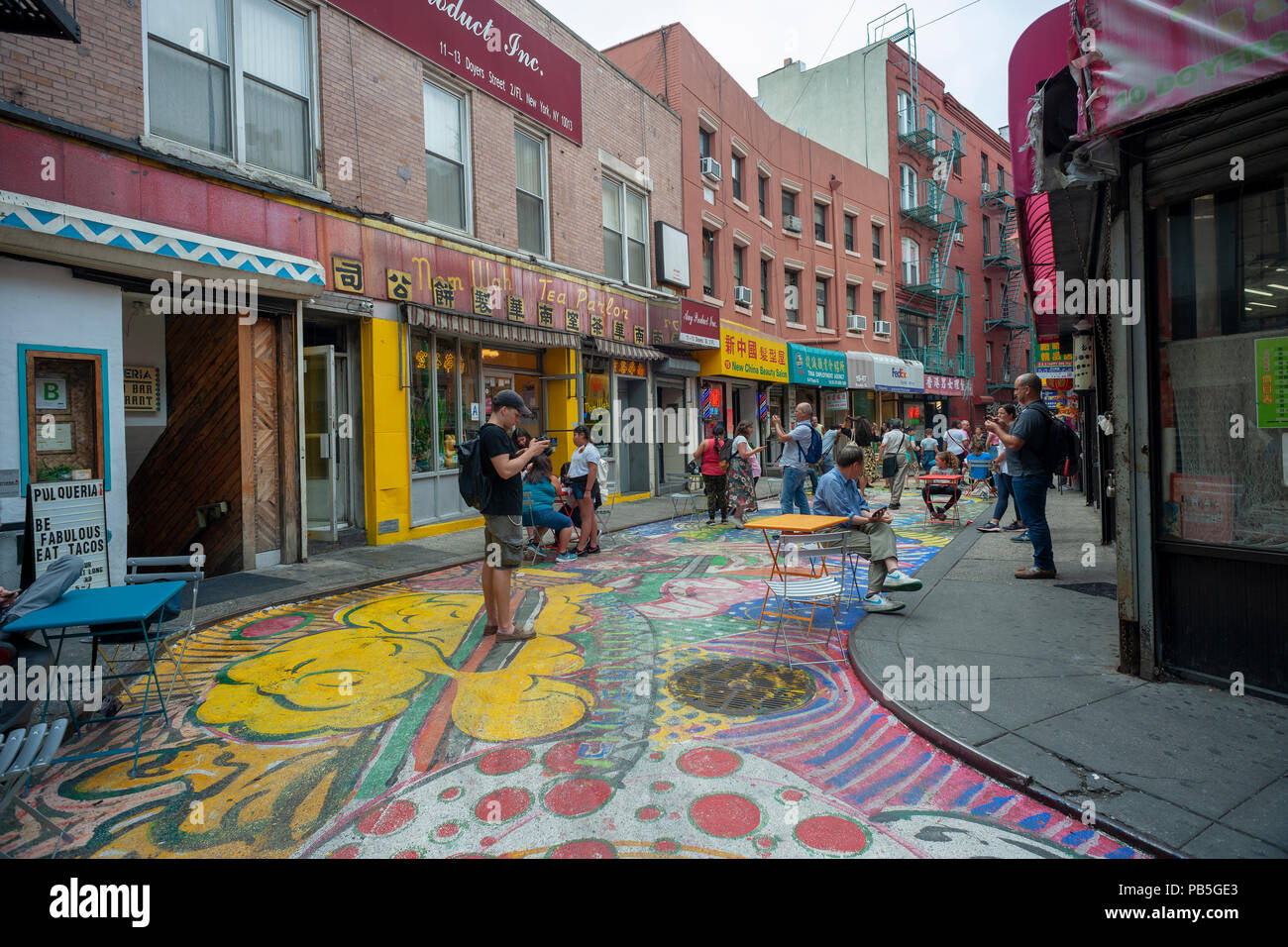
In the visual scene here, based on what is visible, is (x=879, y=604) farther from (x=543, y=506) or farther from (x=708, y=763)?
(x=543, y=506)

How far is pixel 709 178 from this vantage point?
62.4 feet

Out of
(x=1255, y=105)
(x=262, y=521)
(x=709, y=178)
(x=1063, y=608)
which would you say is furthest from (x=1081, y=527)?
(x=709, y=178)

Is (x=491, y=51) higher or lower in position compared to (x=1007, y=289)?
lower

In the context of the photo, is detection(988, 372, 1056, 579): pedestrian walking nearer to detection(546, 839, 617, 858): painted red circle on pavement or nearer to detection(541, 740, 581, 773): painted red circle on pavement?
detection(541, 740, 581, 773): painted red circle on pavement

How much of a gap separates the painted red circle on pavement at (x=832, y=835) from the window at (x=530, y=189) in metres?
12.1

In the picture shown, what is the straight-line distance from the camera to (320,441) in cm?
995

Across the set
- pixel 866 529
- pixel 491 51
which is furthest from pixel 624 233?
pixel 866 529

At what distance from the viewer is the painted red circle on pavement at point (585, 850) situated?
2.71 metres

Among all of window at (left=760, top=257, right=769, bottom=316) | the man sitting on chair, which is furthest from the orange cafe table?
window at (left=760, top=257, right=769, bottom=316)

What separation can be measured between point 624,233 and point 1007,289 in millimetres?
26952

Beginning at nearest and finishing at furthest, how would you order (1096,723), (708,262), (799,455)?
(1096,723) → (799,455) → (708,262)

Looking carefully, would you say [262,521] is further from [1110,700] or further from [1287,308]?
[1287,308]

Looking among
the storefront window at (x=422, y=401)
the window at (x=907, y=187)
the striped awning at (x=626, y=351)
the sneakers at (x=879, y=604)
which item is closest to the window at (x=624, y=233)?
the striped awning at (x=626, y=351)

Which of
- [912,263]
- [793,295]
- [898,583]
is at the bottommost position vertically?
[898,583]
